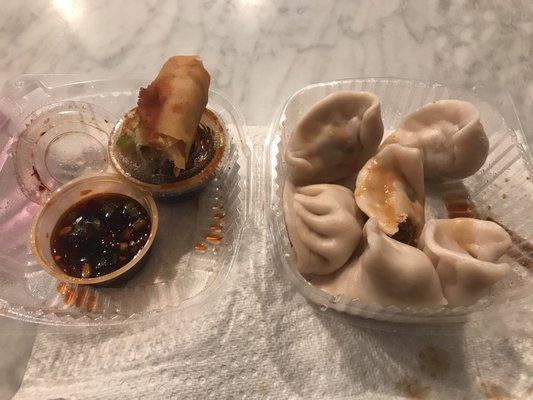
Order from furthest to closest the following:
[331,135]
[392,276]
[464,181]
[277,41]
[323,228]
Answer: [277,41] < [464,181] < [331,135] < [323,228] < [392,276]

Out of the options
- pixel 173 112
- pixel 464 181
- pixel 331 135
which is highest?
pixel 173 112

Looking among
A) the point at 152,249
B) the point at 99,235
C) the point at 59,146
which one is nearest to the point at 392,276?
the point at 152,249

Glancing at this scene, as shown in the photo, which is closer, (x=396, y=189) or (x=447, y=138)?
(x=396, y=189)

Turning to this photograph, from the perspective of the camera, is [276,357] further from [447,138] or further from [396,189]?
[447,138]

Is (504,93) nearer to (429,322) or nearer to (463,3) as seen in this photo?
(463,3)

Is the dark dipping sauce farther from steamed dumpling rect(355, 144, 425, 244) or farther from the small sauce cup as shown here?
steamed dumpling rect(355, 144, 425, 244)

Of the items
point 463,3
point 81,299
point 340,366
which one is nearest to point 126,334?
point 81,299
